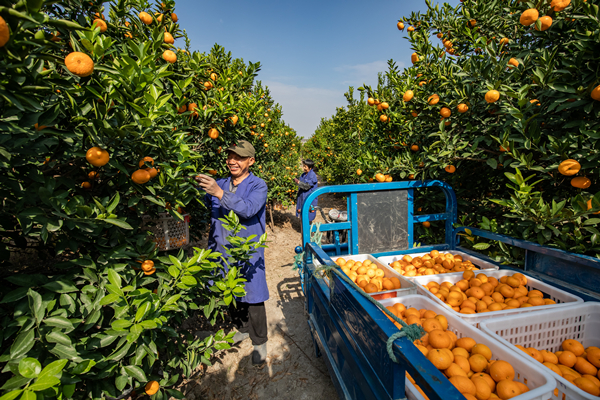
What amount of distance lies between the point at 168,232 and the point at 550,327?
2899mm

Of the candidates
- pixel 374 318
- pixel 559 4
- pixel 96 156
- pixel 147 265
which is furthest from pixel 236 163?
pixel 559 4

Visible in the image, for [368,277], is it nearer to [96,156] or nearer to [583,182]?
[583,182]

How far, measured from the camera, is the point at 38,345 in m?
1.01

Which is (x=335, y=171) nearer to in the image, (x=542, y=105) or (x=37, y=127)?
(x=542, y=105)

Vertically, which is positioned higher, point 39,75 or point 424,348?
point 39,75

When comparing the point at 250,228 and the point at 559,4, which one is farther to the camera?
the point at 250,228

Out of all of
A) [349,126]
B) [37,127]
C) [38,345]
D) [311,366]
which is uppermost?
[349,126]

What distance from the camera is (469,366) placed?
1164 millimetres

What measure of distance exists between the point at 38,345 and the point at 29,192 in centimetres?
62

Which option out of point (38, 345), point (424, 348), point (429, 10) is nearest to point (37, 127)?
point (38, 345)

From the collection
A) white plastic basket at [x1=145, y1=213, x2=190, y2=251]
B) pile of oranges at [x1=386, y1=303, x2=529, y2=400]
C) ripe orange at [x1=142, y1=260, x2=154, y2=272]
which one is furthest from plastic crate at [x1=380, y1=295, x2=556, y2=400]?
white plastic basket at [x1=145, y1=213, x2=190, y2=251]

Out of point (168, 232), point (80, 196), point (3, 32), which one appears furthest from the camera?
point (168, 232)

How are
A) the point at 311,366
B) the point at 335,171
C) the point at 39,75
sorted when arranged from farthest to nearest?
the point at 335,171, the point at 311,366, the point at 39,75

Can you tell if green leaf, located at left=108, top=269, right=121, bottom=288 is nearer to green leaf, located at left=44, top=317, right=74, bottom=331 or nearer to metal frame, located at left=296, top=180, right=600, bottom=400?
green leaf, located at left=44, top=317, right=74, bottom=331
